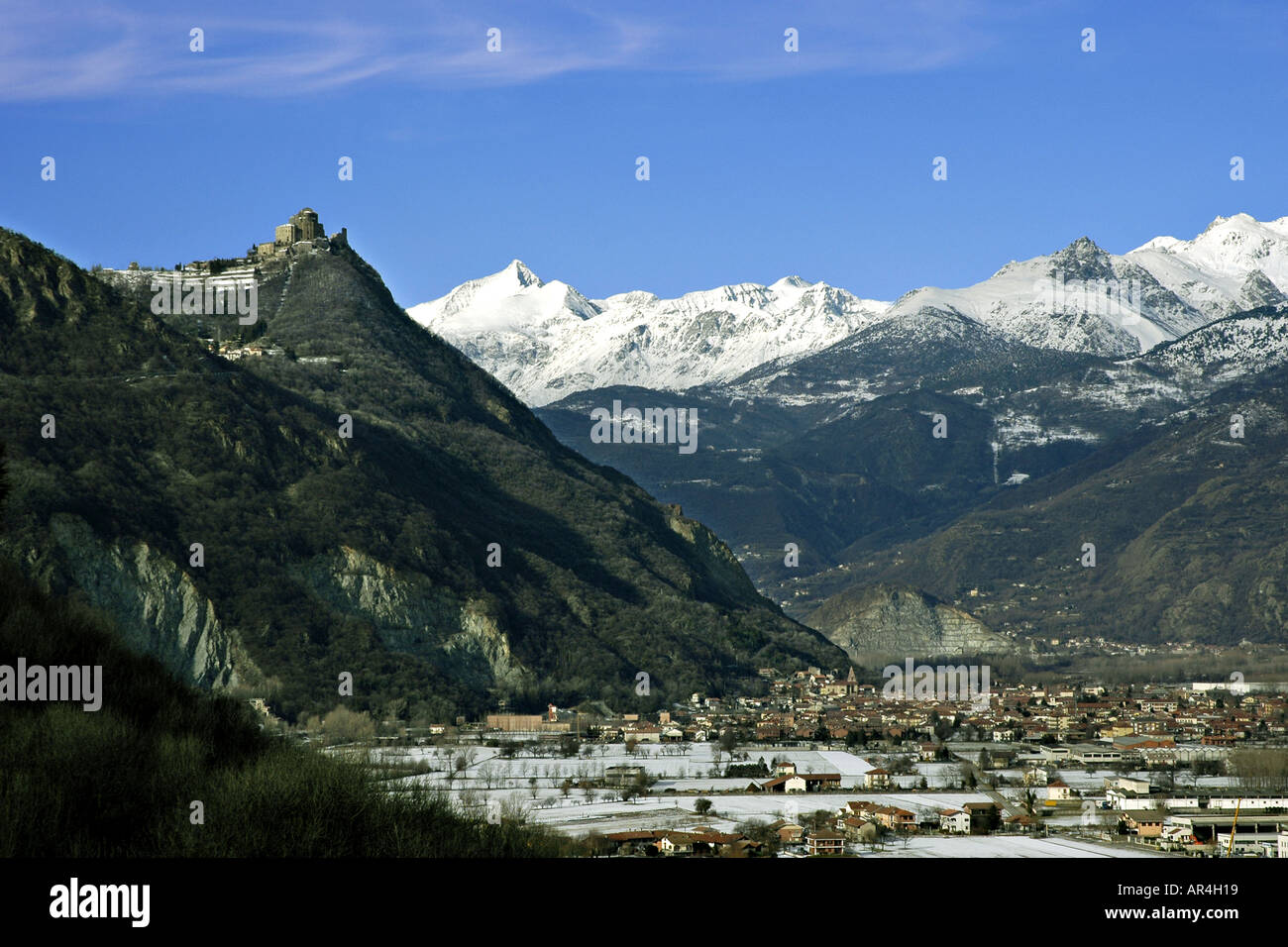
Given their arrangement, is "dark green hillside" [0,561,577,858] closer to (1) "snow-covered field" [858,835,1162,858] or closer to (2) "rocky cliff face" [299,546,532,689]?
(1) "snow-covered field" [858,835,1162,858]

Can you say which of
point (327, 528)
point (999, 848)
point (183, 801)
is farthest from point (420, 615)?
point (183, 801)

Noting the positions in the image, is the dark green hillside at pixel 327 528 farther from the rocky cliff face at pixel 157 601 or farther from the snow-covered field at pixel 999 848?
the snow-covered field at pixel 999 848

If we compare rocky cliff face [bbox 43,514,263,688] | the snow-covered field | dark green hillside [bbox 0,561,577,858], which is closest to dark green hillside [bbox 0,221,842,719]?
rocky cliff face [bbox 43,514,263,688]

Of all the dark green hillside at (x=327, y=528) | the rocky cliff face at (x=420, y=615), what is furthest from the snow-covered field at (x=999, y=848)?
the rocky cliff face at (x=420, y=615)
